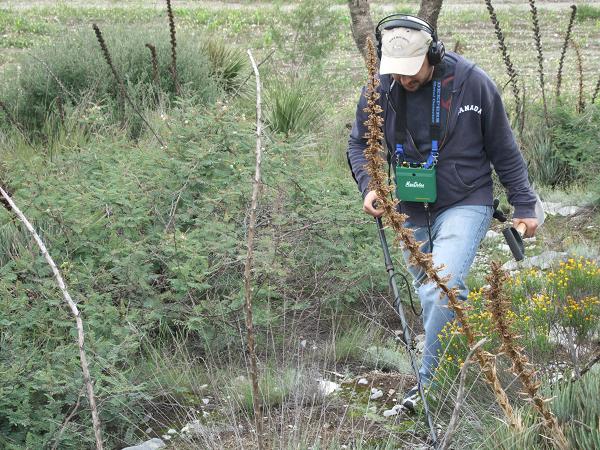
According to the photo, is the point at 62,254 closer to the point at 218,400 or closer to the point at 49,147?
the point at 218,400

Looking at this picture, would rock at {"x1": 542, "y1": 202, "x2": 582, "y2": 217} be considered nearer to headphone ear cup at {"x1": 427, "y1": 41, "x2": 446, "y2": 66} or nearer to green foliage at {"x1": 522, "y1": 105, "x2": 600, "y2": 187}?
green foliage at {"x1": 522, "y1": 105, "x2": 600, "y2": 187}

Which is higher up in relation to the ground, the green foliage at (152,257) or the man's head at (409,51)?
the man's head at (409,51)

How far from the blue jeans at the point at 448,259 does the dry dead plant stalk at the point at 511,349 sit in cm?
103

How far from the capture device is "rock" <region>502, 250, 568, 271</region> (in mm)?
6797

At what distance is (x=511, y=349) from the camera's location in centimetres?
336

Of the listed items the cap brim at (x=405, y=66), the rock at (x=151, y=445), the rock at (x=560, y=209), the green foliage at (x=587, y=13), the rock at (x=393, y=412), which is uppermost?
the cap brim at (x=405, y=66)

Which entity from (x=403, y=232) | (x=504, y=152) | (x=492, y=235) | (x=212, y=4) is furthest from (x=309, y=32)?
(x=212, y=4)

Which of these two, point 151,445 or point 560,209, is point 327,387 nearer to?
point 151,445

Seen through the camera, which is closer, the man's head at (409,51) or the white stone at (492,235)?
the man's head at (409,51)

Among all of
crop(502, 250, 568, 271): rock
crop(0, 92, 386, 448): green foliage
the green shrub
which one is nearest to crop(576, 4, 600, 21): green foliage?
the green shrub

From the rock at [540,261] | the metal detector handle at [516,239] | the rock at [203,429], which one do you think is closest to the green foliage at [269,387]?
the rock at [203,429]

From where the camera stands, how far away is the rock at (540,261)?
680cm

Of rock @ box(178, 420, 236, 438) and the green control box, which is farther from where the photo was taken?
the green control box

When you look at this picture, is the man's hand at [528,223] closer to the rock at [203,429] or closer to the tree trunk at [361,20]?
the rock at [203,429]
